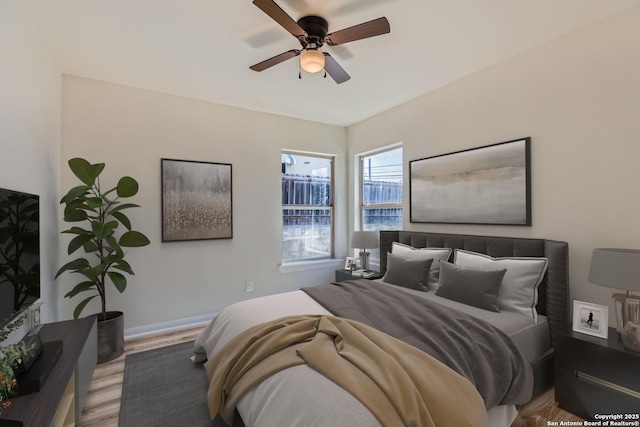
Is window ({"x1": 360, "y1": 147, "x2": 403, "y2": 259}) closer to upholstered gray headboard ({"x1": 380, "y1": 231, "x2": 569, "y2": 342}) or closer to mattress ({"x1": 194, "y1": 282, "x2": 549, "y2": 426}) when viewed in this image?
upholstered gray headboard ({"x1": 380, "y1": 231, "x2": 569, "y2": 342})

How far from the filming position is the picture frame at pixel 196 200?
3273 millimetres

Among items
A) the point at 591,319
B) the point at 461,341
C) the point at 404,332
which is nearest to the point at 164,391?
the point at 404,332

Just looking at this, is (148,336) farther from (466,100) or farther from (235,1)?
(466,100)

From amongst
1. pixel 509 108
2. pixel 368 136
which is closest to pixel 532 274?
pixel 509 108

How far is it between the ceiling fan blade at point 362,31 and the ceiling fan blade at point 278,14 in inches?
8.9

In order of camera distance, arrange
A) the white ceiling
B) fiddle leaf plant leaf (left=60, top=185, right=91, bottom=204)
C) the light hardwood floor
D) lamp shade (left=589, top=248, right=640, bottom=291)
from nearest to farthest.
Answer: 1. lamp shade (left=589, top=248, right=640, bottom=291)
2. the light hardwood floor
3. the white ceiling
4. fiddle leaf plant leaf (left=60, top=185, right=91, bottom=204)

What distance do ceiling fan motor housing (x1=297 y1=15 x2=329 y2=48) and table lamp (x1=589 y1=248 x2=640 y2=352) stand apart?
90.4 inches

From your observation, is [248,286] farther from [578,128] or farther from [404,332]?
[578,128]

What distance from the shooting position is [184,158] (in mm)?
3365

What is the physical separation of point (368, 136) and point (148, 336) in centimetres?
368

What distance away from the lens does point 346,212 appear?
464 centimetres

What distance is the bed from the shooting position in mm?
1206

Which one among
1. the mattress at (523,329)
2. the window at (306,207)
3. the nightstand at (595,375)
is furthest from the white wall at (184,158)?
the nightstand at (595,375)

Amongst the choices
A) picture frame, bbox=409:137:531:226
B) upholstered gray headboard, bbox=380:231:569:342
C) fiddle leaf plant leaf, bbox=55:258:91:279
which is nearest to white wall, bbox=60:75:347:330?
fiddle leaf plant leaf, bbox=55:258:91:279
